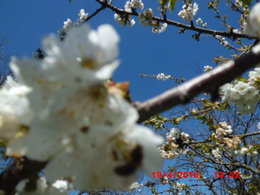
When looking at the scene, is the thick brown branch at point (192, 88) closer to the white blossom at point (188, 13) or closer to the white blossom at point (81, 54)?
the white blossom at point (81, 54)

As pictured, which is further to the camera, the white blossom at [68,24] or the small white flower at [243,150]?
the white blossom at [68,24]

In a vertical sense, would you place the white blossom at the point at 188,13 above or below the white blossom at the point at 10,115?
above

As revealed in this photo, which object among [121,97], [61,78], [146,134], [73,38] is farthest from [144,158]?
[73,38]

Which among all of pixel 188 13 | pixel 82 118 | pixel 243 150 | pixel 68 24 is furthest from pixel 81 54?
pixel 68 24

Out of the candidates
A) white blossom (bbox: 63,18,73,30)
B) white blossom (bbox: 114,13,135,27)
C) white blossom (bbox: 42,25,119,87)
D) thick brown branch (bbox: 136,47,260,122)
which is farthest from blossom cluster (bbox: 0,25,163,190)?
white blossom (bbox: 63,18,73,30)

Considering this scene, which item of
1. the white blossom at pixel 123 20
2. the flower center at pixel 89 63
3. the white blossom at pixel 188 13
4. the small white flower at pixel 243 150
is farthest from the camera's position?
the white blossom at pixel 188 13

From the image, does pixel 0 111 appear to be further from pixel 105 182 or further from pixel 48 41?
pixel 105 182

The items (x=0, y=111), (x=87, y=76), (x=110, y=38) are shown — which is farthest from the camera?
(x=0, y=111)

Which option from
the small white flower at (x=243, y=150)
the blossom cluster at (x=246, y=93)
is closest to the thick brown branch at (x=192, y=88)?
the blossom cluster at (x=246, y=93)
